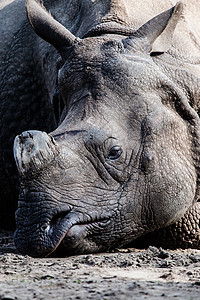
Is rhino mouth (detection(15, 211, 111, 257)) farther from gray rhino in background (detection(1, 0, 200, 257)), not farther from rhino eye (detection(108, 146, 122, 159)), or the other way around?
rhino eye (detection(108, 146, 122, 159))

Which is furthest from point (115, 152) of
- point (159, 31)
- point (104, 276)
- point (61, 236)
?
point (104, 276)

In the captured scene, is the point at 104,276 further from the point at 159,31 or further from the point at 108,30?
the point at 108,30

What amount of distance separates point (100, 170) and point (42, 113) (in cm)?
231

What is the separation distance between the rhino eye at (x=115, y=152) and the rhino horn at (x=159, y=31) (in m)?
Answer: 1.06

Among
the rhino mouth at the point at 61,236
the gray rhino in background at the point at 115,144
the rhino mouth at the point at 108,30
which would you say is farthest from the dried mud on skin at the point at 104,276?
the rhino mouth at the point at 108,30

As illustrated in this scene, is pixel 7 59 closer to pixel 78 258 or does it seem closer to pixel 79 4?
pixel 79 4

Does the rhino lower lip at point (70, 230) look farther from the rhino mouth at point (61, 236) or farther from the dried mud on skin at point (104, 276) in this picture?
the dried mud on skin at point (104, 276)

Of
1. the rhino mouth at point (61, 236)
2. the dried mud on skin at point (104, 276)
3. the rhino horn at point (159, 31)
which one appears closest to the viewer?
the dried mud on skin at point (104, 276)

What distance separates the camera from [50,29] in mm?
5992

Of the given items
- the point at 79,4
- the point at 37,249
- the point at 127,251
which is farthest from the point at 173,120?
the point at 79,4

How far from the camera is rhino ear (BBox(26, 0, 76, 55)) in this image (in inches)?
234

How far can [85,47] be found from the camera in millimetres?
5836

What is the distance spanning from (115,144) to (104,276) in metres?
1.45

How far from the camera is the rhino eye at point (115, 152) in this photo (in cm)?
529
